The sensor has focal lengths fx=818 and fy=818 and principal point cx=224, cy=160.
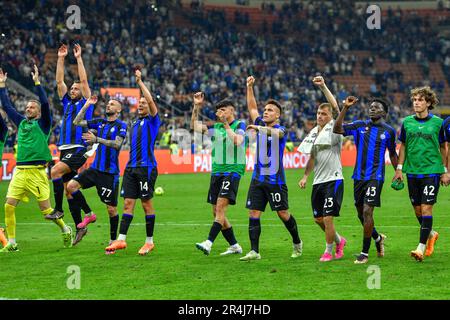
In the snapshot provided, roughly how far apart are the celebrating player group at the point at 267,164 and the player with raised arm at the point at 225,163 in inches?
0.6

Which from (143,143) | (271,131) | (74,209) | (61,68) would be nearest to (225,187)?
(271,131)

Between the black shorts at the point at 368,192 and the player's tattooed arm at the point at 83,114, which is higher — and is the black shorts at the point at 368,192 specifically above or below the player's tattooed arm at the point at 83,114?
below

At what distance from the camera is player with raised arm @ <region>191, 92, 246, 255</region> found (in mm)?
11883

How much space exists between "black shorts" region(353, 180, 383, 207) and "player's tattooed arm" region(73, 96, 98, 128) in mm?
4358

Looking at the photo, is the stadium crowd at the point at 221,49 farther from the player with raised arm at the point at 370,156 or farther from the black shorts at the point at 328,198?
the player with raised arm at the point at 370,156

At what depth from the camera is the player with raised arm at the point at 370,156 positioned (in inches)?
440

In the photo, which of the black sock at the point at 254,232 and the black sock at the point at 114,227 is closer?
the black sock at the point at 254,232

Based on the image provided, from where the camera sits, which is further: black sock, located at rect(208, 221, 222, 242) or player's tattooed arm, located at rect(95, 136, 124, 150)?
player's tattooed arm, located at rect(95, 136, 124, 150)

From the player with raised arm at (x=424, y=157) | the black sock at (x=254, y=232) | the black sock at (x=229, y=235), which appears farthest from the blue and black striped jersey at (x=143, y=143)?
the player with raised arm at (x=424, y=157)

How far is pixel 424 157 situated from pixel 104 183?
16.3 feet

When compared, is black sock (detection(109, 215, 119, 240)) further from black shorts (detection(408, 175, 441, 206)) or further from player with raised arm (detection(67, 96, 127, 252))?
black shorts (detection(408, 175, 441, 206))

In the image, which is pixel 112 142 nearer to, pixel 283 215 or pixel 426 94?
pixel 283 215

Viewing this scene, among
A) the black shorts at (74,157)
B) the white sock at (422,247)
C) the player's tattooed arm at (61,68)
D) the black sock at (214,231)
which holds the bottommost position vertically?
the white sock at (422,247)

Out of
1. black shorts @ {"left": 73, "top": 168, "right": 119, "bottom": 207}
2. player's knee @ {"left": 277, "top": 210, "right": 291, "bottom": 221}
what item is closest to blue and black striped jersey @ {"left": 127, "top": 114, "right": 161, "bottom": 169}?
black shorts @ {"left": 73, "top": 168, "right": 119, "bottom": 207}
